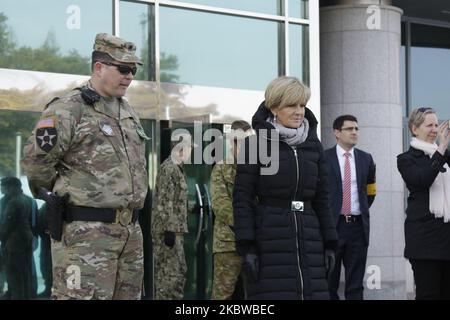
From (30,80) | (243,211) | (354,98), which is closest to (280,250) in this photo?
(243,211)

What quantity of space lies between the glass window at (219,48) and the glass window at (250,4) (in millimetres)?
125

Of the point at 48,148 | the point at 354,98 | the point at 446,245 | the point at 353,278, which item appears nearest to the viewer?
the point at 48,148

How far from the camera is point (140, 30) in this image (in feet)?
32.9

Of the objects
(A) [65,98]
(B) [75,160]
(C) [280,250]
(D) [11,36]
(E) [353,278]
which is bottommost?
(E) [353,278]

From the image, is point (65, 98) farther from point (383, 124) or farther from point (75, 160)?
point (383, 124)

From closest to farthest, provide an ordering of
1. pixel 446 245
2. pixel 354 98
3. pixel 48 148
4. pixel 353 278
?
1. pixel 48 148
2. pixel 446 245
3. pixel 353 278
4. pixel 354 98

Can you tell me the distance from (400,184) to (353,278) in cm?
349

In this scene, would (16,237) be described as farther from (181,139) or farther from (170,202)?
(181,139)

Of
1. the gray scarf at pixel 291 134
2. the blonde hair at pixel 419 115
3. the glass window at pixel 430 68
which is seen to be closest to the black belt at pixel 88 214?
the gray scarf at pixel 291 134

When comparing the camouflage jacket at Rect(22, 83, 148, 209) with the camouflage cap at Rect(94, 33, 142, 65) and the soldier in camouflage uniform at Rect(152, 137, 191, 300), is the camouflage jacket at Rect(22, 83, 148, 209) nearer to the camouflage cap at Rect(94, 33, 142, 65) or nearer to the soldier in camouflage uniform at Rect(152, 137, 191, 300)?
the camouflage cap at Rect(94, 33, 142, 65)

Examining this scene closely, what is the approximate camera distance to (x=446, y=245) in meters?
6.86

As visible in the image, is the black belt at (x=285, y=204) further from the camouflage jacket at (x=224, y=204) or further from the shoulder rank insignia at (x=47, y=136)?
the camouflage jacket at (x=224, y=204)

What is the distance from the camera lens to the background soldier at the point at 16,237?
29.5 ft

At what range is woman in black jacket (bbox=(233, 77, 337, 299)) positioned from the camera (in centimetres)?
556
